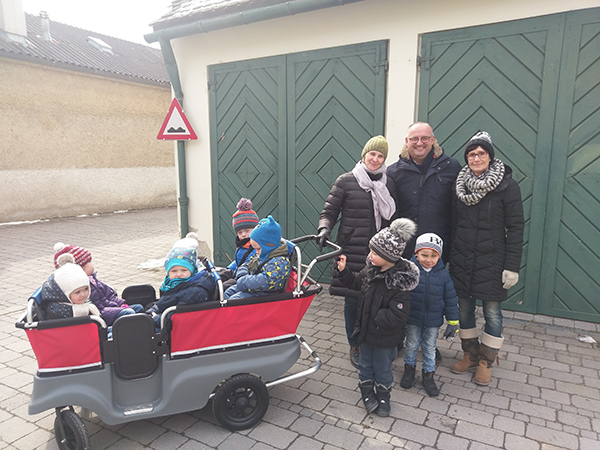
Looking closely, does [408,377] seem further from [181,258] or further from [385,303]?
[181,258]

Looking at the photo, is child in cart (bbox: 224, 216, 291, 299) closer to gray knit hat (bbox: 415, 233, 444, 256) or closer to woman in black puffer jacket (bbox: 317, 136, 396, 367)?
woman in black puffer jacket (bbox: 317, 136, 396, 367)

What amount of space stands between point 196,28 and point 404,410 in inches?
224

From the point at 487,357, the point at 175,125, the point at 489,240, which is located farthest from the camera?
the point at 175,125

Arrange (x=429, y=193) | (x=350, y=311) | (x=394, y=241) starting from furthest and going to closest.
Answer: (x=350, y=311) < (x=429, y=193) < (x=394, y=241)

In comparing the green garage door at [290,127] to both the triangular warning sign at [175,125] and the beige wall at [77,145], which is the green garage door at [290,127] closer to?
the triangular warning sign at [175,125]

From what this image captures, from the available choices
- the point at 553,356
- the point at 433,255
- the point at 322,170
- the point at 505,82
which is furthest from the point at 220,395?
the point at 505,82

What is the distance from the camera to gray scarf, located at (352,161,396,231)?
383 centimetres

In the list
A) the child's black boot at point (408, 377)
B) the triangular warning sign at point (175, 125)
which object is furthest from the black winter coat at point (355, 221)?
the triangular warning sign at point (175, 125)

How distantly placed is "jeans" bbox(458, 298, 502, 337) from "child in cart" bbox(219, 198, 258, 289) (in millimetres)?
1867

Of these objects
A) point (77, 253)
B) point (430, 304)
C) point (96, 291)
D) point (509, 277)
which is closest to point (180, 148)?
point (77, 253)

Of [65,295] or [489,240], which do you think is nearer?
[65,295]

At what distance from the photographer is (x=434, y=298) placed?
340 centimetres

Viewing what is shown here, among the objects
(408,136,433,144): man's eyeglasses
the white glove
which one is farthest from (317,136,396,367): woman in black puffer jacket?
the white glove

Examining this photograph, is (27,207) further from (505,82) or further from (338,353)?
(505,82)
